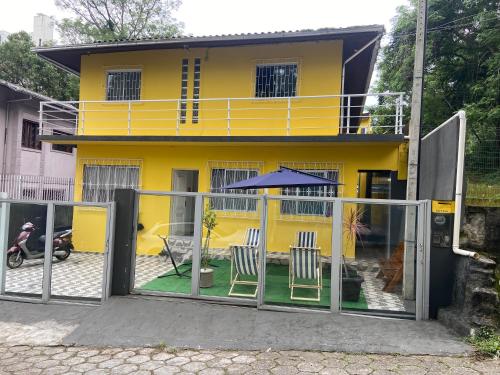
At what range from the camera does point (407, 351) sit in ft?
15.3

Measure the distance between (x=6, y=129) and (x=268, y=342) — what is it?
621 inches

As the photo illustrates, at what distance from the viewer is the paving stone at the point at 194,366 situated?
13.9ft

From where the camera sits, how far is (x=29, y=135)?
56.3 ft

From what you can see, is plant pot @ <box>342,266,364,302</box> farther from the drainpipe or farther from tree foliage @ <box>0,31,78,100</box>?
tree foliage @ <box>0,31,78,100</box>

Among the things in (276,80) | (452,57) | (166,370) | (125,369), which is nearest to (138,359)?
(125,369)

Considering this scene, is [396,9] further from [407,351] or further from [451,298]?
[407,351]

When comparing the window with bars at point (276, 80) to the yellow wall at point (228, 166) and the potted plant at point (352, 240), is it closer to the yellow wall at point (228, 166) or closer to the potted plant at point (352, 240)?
the yellow wall at point (228, 166)

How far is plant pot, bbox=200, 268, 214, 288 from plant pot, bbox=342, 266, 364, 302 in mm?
2182

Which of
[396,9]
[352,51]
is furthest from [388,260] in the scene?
[396,9]

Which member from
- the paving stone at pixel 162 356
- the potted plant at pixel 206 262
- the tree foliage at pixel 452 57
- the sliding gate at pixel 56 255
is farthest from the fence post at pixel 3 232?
the tree foliage at pixel 452 57

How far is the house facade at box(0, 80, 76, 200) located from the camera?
45.7 feet

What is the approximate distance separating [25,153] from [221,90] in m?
10.7

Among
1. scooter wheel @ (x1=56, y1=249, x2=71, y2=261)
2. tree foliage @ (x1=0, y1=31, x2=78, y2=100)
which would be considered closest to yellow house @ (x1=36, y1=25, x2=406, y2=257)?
scooter wheel @ (x1=56, y1=249, x2=71, y2=261)

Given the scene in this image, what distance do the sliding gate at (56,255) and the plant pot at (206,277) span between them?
1.56m
